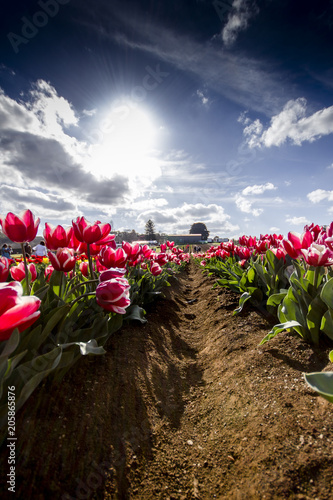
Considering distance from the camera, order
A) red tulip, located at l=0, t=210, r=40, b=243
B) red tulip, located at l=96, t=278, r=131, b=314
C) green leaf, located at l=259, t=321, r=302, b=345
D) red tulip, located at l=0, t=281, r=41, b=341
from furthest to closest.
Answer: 1. green leaf, located at l=259, t=321, r=302, b=345
2. red tulip, located at l=0, t=210, r=40, b=243
3. red tulip, located at l=96, t=278, r=131, b=314
4. red tulip, located at l=0, t=281, r=41, b=341

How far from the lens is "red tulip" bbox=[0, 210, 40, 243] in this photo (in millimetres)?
1728

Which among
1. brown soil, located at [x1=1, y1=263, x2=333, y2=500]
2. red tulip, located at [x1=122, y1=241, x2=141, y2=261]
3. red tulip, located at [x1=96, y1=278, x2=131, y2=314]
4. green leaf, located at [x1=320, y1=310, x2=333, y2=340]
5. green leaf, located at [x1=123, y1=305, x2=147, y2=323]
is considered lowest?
brown soil, located at [x1=1, y1=263, x2=333, y2=500]

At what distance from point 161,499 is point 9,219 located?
1.96m

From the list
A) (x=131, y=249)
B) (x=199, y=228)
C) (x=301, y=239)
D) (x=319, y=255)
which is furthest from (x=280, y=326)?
(x=199, y=228)

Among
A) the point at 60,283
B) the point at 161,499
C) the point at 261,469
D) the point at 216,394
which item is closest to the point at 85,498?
the point at 161,499

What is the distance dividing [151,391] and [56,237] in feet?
5.12

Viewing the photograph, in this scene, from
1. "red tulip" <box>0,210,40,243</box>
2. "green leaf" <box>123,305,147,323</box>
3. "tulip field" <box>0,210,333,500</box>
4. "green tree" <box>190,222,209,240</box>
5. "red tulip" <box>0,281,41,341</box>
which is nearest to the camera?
"red tulip" <box>0,281,41,341</box>

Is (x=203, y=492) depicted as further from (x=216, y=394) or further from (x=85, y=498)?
(x=216, y=394)

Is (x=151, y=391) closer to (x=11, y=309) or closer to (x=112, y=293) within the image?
(x=112, y=293)

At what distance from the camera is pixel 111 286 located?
4.82 ft

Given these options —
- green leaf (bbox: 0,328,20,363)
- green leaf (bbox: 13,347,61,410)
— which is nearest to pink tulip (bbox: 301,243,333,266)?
green leaf (bbox: 13,347,61,410)

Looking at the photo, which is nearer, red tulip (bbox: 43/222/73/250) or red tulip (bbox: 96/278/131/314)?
red tulip (bbox: 96/278/131/314)

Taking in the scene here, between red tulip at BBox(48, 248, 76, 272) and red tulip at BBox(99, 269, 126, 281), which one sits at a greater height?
red tulip at BBox(48, 248, 76, 272)

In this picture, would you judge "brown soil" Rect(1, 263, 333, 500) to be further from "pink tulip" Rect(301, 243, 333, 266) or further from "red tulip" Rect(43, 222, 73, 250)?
"red tulip" Rect(43, 222, 73, 250)
